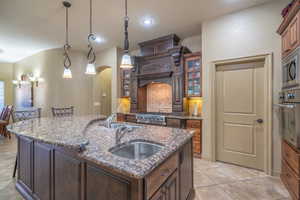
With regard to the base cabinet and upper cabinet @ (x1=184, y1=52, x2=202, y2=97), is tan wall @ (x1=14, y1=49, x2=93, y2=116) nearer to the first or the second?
upper cabinet @ (x1=184, y1=52, x2=202, y2=97)

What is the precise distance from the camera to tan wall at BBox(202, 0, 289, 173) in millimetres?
2648

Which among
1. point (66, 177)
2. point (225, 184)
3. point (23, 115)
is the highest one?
point (23, 115)

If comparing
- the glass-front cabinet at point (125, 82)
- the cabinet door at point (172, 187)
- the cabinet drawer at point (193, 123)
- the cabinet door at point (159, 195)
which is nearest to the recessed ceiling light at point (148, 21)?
the glass-front cabinet at point (125, 82)

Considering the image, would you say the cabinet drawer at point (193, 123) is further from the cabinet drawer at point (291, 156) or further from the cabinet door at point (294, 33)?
the cabinet door at point (294, 33)

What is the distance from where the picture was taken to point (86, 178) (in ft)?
4.09

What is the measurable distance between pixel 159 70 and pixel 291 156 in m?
3.09

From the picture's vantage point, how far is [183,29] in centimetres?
373

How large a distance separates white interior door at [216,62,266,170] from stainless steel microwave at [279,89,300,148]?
601mm

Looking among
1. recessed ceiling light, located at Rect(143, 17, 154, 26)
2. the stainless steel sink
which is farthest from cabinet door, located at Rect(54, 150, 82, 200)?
recessed ceiling light, located at Rect(143, 17, 154, 26)

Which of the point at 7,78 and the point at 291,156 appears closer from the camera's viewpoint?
the point at 291,156

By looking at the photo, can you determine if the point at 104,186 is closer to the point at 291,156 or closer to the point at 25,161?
the point at 25,161

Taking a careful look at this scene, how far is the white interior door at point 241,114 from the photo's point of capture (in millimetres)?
2895

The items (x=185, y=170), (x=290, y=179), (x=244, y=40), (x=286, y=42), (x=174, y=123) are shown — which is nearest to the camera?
(x=185, y=170)

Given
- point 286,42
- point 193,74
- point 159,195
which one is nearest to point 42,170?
point 159,195
